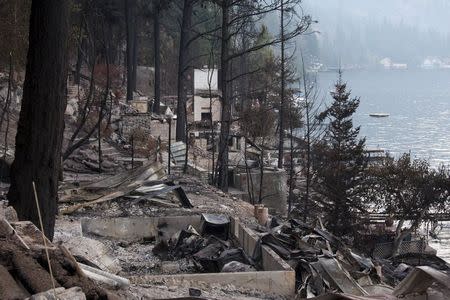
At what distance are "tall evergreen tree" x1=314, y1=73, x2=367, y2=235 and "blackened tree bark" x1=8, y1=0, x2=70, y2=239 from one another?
67.8ft

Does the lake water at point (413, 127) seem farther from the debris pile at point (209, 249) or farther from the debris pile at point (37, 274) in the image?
the debris pile at point (37, 274)

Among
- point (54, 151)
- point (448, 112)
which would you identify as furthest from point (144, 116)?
point (448, 112)

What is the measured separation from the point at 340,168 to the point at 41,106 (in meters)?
23.0

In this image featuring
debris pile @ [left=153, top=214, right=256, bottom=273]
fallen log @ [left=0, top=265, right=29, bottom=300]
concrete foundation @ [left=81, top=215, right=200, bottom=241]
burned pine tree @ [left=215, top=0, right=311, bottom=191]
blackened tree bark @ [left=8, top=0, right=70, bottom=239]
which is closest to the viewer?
fallen log @ [left=0, top=265, right=29, bottom=300]

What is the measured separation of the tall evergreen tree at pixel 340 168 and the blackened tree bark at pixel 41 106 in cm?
2066

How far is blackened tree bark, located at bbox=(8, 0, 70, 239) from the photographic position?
849 cm

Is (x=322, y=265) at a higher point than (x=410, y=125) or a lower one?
lower

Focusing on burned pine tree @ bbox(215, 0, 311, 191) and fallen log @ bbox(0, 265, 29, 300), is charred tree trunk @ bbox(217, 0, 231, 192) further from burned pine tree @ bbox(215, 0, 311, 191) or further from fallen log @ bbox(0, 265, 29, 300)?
fallen log @ bbox(0, 265, 29, 300)

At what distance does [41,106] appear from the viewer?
28.0ft

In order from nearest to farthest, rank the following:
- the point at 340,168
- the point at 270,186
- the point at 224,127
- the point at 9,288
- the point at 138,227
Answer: the point at 9,288 < the point at 138,227 < the point at 224,127 < the point at 270,186 < the point at 340,168

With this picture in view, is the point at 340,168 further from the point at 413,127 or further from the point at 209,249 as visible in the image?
the point at 413,127

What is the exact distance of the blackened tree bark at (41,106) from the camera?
849 centimetres

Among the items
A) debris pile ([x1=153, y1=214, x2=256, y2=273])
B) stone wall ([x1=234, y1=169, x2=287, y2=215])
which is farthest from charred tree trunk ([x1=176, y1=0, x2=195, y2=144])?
debris pile ([x1=153, y1=214, x2=256, y2=273])

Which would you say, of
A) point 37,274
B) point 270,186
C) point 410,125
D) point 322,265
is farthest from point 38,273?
point 410,125
